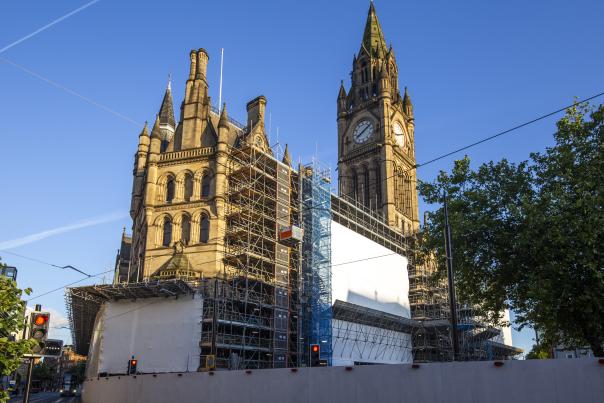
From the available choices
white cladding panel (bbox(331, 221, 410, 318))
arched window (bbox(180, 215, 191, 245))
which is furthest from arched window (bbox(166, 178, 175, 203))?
white cladding panel (bbox(331, 221, 410, 318))

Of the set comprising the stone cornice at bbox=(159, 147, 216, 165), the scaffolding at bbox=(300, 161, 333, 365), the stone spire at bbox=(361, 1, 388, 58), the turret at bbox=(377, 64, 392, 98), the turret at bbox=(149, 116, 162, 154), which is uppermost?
the stone spire at bbox=(361, 1, 388, 58)

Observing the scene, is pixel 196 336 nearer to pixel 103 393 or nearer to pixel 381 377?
pixel 103 393

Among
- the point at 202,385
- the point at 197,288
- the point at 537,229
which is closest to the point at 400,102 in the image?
the point at 197,288

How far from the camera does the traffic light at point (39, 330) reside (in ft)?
41.5

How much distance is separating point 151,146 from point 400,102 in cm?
4635

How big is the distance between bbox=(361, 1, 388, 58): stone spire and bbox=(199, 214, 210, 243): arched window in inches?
1983

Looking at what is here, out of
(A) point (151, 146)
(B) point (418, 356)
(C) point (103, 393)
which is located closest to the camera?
(C) point (103, 393)

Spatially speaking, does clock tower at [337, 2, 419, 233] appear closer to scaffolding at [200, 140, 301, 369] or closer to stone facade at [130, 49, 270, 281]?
scaffolding at [200, 140, 301, 369]

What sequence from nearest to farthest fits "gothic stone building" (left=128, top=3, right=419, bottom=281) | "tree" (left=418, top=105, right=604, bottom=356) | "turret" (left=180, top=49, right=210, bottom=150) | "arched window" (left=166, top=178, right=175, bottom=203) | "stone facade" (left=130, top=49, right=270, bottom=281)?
"tree" (left=418, top=105, right=604, bottom=356), "stone facade" (left=130, top=49, right=270, bottom=281), "gothic stone building" (left=128, top=3, right=419, bottom=281), "arched window" (left=166, top=178, right=175, bottom=203), "turret" (left=180, top=49, right=210, bottom=150)

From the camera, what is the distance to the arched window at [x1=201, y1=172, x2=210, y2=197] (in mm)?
41344

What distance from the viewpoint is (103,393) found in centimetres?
2638

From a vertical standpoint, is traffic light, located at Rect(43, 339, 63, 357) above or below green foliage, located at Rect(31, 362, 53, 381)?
above

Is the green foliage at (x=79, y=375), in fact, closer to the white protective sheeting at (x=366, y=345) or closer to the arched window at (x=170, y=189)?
the arched window at (x=170, y=189)

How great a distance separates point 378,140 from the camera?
72.2 meters
